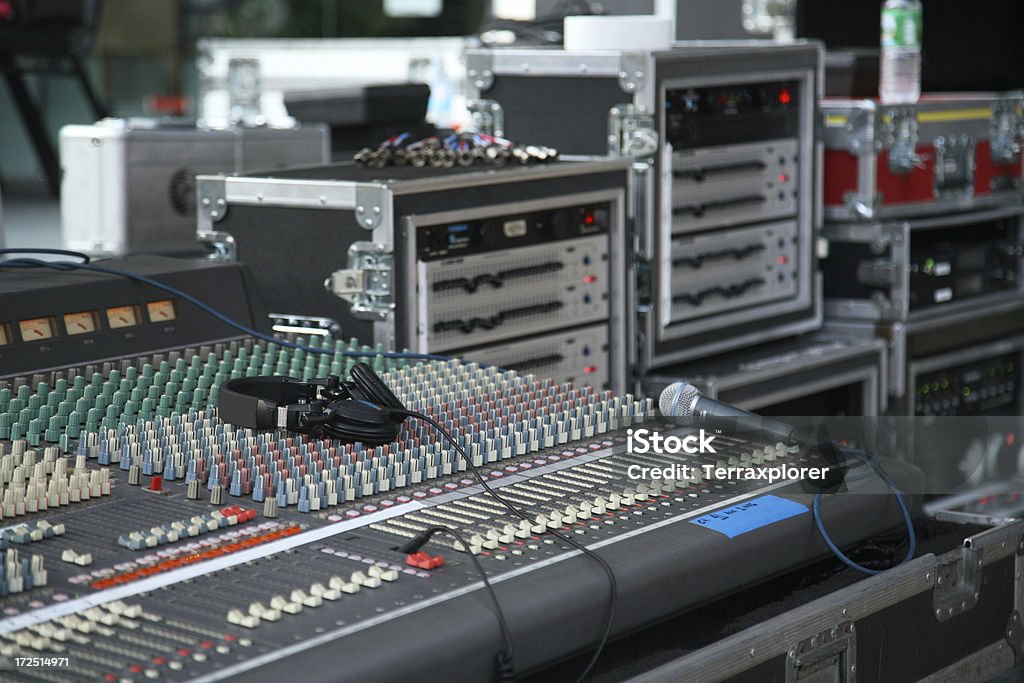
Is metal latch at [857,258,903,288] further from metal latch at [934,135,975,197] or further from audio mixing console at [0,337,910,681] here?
audio mixing console at [0,337,910,681]

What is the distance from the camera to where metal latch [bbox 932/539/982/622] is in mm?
1644

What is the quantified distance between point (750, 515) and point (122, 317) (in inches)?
39.6

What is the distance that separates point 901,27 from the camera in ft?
12.6

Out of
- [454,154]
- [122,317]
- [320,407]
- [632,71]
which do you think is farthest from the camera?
[632,71]

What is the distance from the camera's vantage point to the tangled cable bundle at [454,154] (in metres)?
2.78

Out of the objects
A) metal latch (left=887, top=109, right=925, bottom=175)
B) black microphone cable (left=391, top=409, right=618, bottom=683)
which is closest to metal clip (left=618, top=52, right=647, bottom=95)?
metal latch (left=887, top=109, right=925, bottom=175)

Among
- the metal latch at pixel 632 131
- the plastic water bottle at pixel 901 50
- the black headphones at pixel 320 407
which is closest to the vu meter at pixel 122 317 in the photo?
the black headphones at pixel 320 407

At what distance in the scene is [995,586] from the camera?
1.75m

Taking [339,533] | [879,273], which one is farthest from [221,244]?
[879,273]

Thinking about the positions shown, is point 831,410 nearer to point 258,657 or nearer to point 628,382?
point 628,382

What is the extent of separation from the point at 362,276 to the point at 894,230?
5.84ft

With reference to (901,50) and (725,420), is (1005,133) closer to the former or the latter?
(901,50)

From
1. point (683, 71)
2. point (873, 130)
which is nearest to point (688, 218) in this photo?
point (683, 71)

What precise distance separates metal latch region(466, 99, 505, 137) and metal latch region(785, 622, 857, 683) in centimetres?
202
